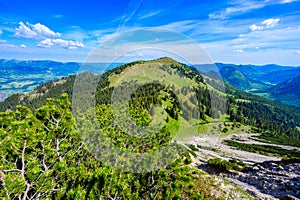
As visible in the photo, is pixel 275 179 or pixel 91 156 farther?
pixel 275 179

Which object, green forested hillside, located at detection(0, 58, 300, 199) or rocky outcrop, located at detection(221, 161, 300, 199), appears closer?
green forested hillside, located at detection(0, 58, 300, 199)

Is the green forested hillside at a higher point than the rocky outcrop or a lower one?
higher

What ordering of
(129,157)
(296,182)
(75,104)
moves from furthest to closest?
1. (296,182)
2. (75,104)
3. (129,157)

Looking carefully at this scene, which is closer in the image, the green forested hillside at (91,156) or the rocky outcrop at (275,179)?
the green forested hillside at (91,156)

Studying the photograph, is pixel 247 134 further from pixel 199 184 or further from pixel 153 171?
pixel 153 171

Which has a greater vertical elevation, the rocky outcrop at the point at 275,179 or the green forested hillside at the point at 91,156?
the green forested hillside at the point at 91,156

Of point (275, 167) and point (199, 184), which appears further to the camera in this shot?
point (275, 167)

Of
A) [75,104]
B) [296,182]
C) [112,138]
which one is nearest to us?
[112,138]

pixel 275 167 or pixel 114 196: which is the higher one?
pixel 114 196

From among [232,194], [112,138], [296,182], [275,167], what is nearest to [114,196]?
[112,138]

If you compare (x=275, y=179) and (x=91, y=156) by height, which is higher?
(x=91, y=156)

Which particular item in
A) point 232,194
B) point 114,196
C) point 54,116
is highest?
point 54,116
